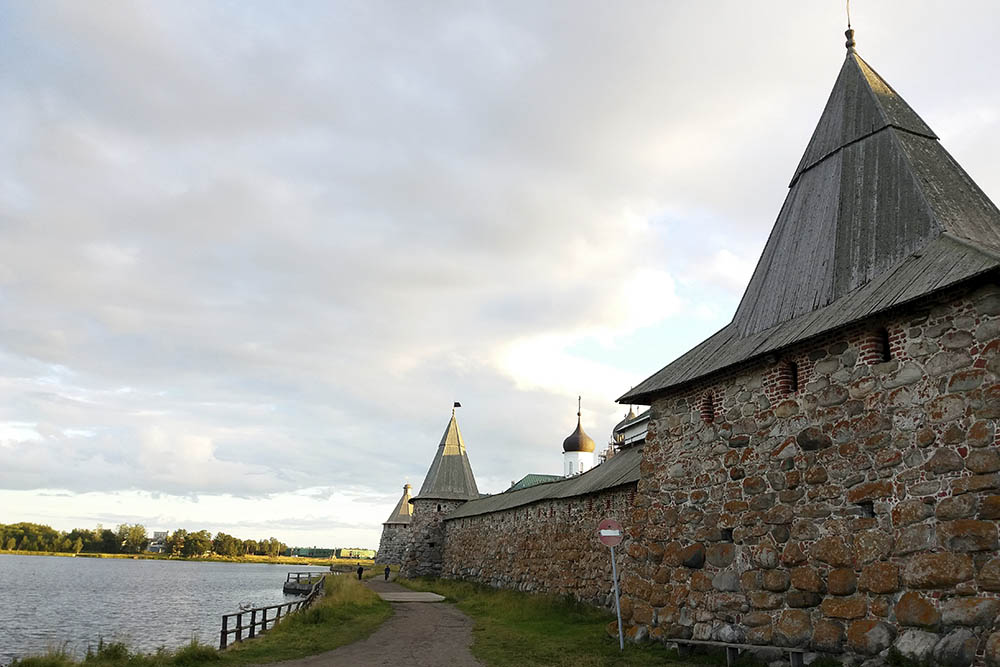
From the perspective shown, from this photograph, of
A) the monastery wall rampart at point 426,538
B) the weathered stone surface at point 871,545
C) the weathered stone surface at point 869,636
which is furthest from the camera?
the monastery wall rampart at point 426,538

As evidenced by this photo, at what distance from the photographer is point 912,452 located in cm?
749

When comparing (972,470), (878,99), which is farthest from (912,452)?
(878,99)

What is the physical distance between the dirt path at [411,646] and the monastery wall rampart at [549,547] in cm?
327

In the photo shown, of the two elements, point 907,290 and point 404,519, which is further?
point 404,519

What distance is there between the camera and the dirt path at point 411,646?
10.7m

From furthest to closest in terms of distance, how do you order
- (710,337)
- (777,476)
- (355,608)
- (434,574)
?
(434,574)
(355,608)
(710,337)
(777,476)

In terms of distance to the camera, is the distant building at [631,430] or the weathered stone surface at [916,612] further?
the distant building at [631,430]

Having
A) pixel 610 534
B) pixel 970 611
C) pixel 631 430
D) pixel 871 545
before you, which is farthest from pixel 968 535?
pixel 631 430

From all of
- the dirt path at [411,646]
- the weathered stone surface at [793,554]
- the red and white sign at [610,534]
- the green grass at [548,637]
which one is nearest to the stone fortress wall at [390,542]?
the green grass at [548,637]

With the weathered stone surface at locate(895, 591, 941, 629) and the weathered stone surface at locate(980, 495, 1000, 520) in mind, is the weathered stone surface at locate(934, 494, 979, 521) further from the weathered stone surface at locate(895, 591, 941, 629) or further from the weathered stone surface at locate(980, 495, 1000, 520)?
the weathered stone surface at locate(895, 591, 941, 629)

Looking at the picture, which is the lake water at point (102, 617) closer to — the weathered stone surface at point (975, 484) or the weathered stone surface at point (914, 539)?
the weathered stone surface at point (914, 539)

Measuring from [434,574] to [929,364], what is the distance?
3210 cm

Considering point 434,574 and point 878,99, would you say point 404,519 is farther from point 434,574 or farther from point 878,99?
point 878,99

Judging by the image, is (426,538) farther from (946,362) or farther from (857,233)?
(946,362)
